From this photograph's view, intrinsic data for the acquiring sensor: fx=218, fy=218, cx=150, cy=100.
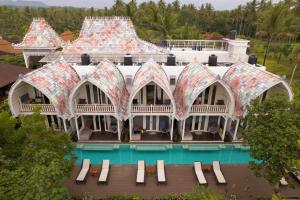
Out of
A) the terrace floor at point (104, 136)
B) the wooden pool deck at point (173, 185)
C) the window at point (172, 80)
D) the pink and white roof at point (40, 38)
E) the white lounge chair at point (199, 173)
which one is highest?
the pink and white roof at point (40, 38)

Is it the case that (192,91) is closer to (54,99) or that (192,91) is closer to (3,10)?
(54,99)

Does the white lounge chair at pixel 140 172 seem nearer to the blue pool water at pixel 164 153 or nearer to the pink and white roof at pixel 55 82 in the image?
the blue pool water at pixel 164 153

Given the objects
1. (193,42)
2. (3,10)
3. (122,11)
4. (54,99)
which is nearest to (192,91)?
(54,99)

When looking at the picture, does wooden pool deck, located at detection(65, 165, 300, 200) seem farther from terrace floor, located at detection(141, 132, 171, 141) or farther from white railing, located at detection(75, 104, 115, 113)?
white railing, located at detection(75, 104, 115, 113)

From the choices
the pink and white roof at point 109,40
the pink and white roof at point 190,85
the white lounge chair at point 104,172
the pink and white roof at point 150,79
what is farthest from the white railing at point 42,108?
the pink and white roof at point 190,85

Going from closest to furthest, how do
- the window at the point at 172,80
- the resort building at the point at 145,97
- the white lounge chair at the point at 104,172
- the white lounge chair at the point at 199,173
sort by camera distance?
the white lounge chair at the point at 199,173 < the white lounge chair at the point at 104,172 < the resort building at the point at 145,97 < the window at the point at 172,80

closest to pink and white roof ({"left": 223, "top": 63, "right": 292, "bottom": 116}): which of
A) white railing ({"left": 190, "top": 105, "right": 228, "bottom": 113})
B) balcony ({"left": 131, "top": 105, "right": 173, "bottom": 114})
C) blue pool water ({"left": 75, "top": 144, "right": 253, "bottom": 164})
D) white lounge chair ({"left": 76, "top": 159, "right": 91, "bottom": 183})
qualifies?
white railing ({"left": 190, "top": 105, "right": 228, "bottom": 113})
